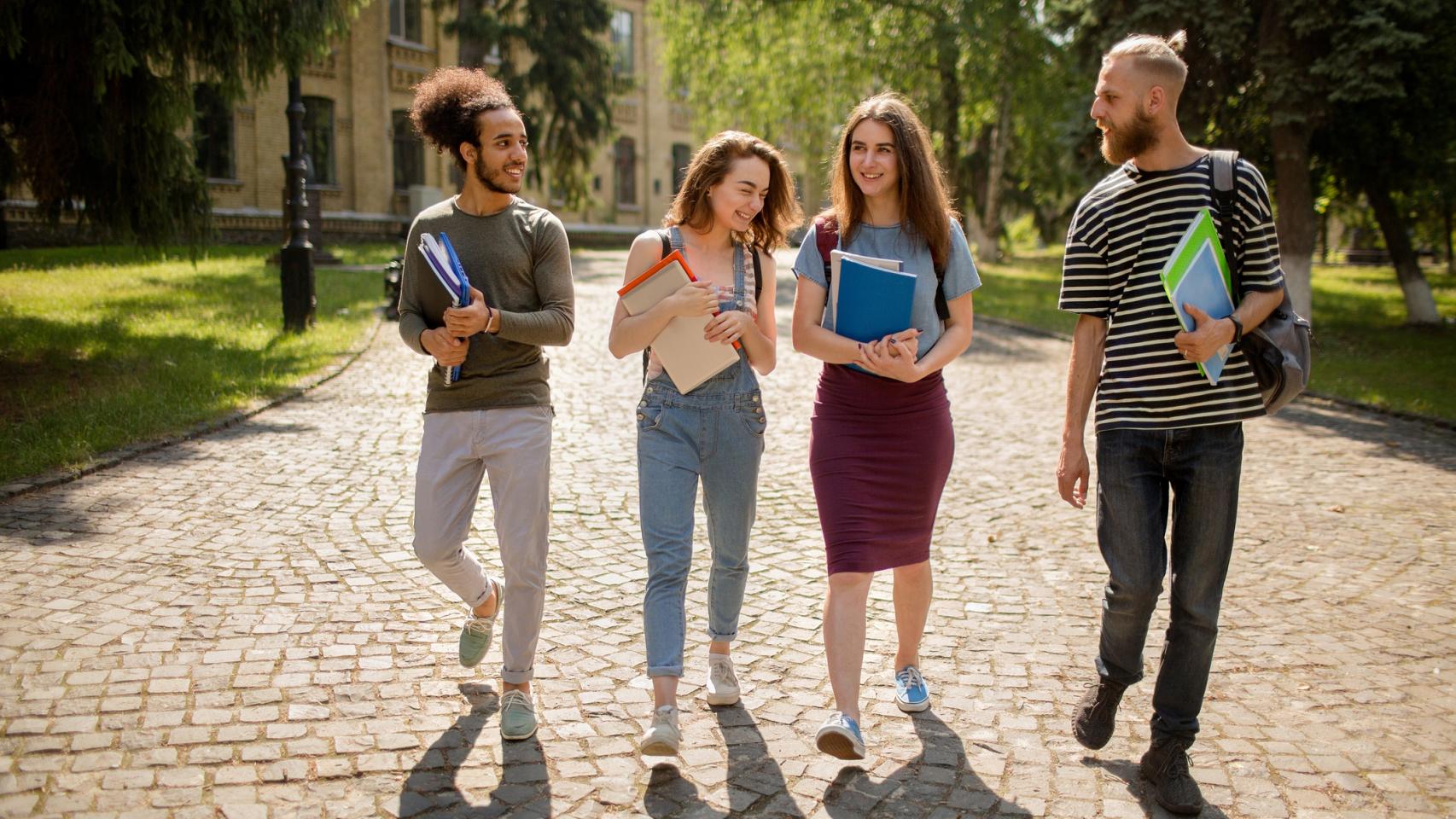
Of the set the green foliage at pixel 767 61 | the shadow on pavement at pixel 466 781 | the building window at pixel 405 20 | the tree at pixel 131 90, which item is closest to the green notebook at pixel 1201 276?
the shadow on pavement at pixel 466 781

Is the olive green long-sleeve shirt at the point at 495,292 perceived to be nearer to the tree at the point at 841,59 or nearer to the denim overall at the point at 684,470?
the denim overall at the point at 684,470

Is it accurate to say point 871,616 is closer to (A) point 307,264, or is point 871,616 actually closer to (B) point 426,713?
(B) point 426,713

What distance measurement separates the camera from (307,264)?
14.2 m

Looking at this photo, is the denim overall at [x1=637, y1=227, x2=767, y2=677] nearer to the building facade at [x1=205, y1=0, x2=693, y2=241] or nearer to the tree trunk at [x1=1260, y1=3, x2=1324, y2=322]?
the tree trunk at [x1=1260, y1=3, x2=1324, y2=322]

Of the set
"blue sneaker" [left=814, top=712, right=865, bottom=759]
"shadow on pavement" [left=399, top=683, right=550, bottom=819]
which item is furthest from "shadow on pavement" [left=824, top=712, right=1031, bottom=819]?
"shadow on pavement" [left=399, top=683, right=550, bottom=819]

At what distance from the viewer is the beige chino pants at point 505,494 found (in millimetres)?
3986

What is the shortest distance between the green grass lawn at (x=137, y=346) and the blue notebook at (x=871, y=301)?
5.69 metres

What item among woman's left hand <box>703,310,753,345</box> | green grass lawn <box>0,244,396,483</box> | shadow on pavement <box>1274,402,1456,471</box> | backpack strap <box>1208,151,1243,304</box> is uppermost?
backpack strap <box>1208,151,1243,304</box>

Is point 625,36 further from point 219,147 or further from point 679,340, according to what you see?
point 679,340

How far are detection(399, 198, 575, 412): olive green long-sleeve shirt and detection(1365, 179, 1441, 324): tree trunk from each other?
1935 cm

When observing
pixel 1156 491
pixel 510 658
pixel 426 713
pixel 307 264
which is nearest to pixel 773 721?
pixel 510 658

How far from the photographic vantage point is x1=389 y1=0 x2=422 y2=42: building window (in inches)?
1420

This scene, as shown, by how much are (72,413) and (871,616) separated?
6.60 metres

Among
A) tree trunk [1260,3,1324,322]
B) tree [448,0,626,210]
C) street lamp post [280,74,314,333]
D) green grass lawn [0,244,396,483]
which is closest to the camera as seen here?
green grass lawn [0,244,396,483]
